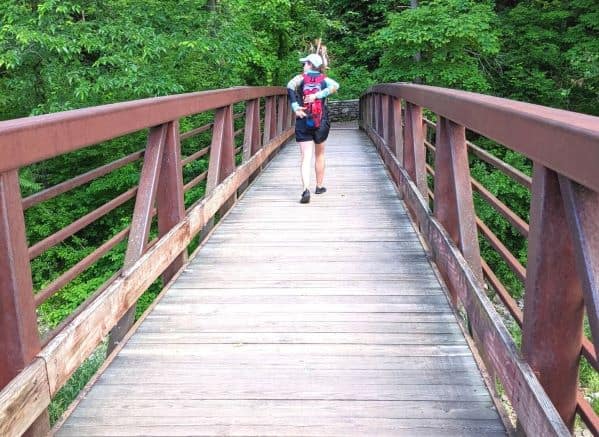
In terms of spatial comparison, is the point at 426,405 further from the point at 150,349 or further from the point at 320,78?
the point at 320,78

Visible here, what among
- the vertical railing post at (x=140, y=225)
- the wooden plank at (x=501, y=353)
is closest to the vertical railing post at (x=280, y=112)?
the wooden plank at (x=501, y=353)

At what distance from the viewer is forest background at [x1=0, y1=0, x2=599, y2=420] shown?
30.1 feet

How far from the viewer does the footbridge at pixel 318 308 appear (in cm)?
219

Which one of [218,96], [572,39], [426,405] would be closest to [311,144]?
[218,96]

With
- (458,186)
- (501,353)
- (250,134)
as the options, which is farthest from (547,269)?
(250,134)

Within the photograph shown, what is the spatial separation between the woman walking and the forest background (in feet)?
9.50

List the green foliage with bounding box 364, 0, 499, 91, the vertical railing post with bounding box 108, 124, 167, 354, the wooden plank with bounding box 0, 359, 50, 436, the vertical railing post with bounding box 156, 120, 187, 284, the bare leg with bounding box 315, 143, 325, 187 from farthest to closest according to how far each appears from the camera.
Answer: the green foliage with bounding box 364, 0, 499, 91, the bare leg with bounding box 315, 143, 325, 187, the vertical railing post with bounding box 156, 120, 187, 284, the vertical railing post with bounding box 108, 124, 167, 354, the wooden plank with bounding box 0, 359, 50, 436

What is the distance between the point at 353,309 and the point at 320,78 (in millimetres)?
3553

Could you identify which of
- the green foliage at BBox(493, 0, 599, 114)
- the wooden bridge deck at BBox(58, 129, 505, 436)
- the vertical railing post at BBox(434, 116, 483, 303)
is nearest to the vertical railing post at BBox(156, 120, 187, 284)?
the wooden bridge deck at BBox(58, 129, 505, 436)

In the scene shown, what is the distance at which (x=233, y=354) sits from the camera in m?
3.27

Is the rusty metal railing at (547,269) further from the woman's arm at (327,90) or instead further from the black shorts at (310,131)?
the black shorts at (310,131)

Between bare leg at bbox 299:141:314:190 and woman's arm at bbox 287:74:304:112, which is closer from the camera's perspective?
woman's arm at bbox 287:74:304:112

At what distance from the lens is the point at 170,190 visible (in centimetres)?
446

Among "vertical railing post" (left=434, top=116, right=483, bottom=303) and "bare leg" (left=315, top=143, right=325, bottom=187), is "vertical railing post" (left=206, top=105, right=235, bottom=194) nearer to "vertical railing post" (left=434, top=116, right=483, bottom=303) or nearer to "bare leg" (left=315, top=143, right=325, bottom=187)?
"bare leg" (left=315, top=143, right=325, bottom=187)
